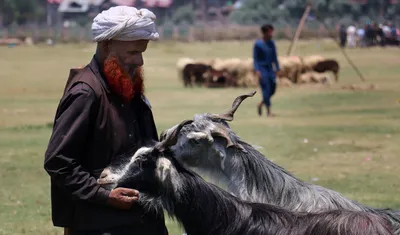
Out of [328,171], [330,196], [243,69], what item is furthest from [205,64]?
[330,196]

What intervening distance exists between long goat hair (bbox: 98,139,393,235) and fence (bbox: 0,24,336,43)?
245 feet

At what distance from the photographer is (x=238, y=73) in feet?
116

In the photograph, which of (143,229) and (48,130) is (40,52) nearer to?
(48,130)

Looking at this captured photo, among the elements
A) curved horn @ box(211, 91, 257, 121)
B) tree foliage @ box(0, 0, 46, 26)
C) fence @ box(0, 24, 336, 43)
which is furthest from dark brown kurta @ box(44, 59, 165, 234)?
tree foliage @ box(0, 0, 46, 26)

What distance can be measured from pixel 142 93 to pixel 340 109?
19.9m

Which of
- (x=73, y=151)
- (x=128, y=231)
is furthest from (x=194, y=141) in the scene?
(x=73, y=151)

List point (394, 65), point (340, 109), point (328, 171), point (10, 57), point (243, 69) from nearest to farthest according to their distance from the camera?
point (328, 171)
point (340, 109)
point (243, 69)
point (394, 65)
point (10, 57)

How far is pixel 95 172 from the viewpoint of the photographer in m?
5.79

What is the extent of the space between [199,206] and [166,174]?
1.02ft

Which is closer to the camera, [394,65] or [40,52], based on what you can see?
[394,65]

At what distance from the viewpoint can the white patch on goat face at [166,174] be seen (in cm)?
558

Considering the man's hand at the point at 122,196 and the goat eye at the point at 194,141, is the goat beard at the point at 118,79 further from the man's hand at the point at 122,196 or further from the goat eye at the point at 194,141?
the goat eye at the point at 194,141

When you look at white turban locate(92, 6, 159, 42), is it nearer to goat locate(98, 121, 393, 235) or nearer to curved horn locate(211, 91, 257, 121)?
goat locate(98, 121, 393, 235)

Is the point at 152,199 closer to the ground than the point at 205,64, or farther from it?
farther from it
